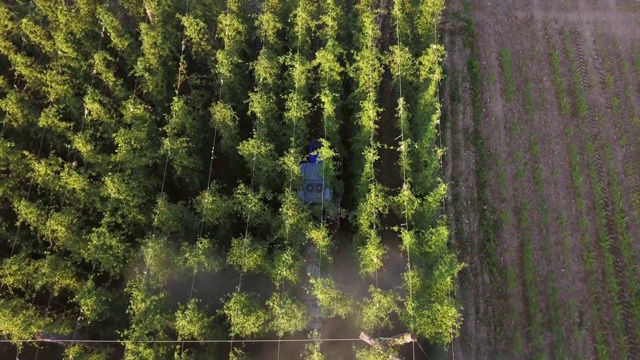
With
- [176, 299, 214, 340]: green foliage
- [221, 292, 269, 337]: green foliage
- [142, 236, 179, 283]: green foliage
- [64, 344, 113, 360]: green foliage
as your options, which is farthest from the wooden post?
[64, 344, 113, 360]: green foliage

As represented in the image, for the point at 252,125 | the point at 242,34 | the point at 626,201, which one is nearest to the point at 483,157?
the point at 626,201

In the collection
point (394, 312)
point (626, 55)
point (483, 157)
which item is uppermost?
point (626, 55)

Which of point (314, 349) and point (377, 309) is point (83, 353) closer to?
point (314, 349)

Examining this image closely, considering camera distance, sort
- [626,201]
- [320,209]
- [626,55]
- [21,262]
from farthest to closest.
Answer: [626,55], [626,201], [320,209], [21,262]

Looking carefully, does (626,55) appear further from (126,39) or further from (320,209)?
(126,39)

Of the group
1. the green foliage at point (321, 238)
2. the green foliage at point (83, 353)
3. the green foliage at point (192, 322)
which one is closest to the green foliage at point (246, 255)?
the green foliage at point (321, 238)

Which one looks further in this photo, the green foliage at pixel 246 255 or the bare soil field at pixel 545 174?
the bare soil field at pixel 545 174

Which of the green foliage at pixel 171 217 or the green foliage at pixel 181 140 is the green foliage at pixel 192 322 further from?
the green foliage at pixel 181 140
